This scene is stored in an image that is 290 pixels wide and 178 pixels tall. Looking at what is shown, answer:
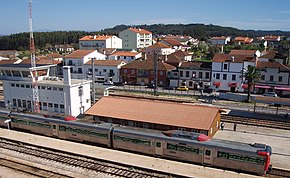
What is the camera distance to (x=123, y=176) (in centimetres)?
2173

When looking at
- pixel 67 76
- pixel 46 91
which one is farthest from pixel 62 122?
pixel 46 91

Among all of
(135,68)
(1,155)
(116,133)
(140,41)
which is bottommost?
(1,155)

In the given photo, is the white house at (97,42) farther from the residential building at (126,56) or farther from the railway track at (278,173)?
the railway track at (278,173)

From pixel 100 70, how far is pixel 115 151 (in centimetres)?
4125

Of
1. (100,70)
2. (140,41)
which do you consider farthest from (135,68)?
(140,41)

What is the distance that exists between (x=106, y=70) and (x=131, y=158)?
42514 mm

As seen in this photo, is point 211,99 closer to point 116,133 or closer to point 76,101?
point 76,101

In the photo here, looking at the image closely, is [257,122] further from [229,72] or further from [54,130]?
[54,130]

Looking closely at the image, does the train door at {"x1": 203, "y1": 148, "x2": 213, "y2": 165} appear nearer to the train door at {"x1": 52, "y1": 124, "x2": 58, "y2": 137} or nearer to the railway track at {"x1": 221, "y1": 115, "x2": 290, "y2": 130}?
the railway track at {"x1": 221, "y1": 115, "x2": 290, "y2": 130}

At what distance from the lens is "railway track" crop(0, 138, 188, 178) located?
22147 millimetres

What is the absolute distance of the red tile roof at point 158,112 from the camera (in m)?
29.1

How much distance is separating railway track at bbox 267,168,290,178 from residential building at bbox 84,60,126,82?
46.6m

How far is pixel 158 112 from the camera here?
1246 inches

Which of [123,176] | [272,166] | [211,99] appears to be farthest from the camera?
[211,99]
